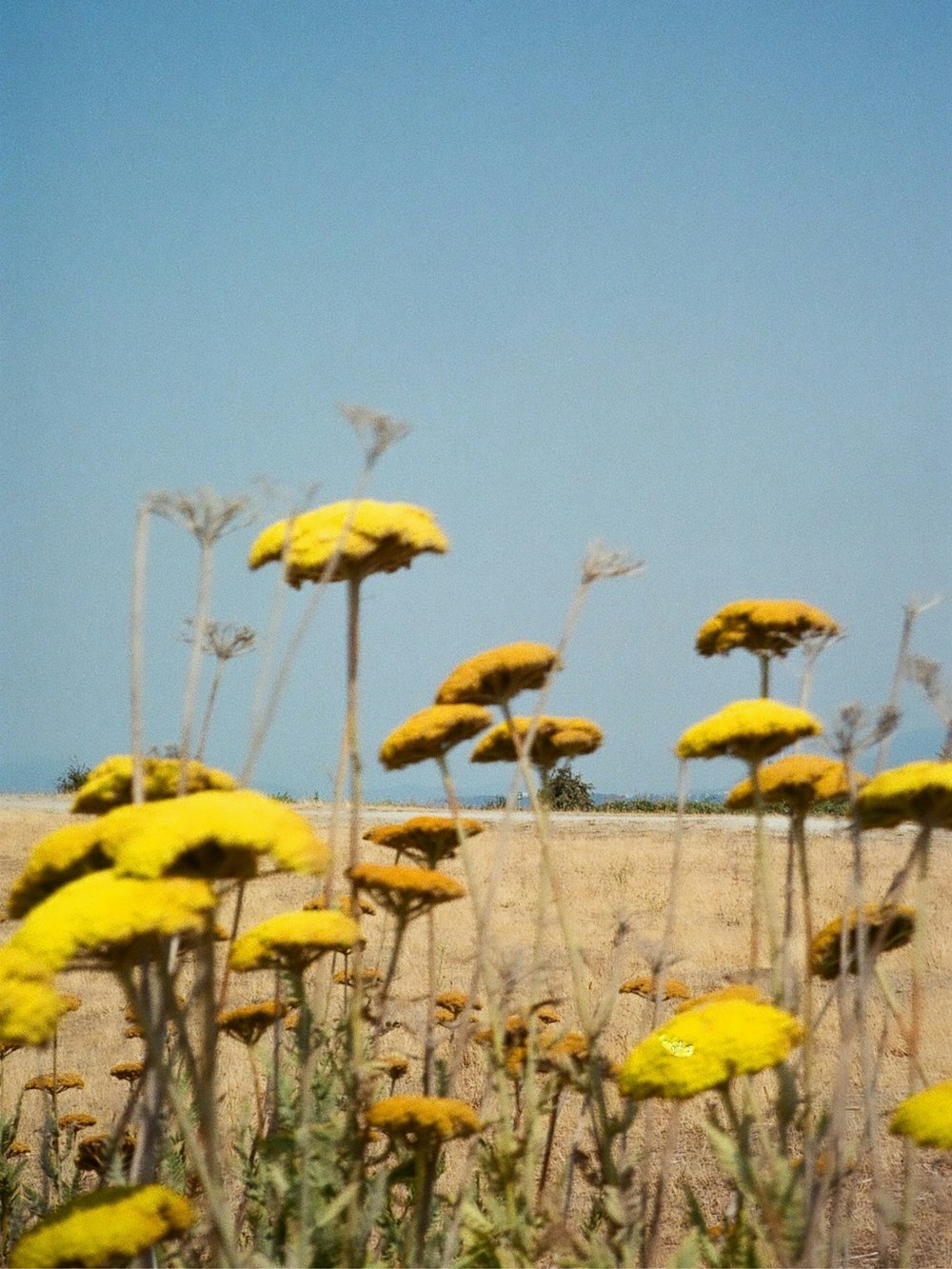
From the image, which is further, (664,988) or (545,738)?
(664,988)

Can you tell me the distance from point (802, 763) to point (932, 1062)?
6.48 m

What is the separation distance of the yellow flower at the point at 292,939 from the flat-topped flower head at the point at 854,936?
1287 millimetres

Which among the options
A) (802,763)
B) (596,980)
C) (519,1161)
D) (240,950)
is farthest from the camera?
(596,980)

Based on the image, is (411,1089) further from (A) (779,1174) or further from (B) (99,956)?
(B) (99,956)

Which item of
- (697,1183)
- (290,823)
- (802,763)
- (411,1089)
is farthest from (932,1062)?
(290,823)

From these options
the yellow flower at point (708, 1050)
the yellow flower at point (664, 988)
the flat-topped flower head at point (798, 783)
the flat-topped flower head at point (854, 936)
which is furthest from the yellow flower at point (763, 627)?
the yellow flower at point (664, 988)

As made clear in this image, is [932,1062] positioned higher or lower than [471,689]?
lower

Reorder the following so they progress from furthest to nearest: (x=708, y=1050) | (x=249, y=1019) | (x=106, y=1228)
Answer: (x=249, y=1019), (x=708, y=1050), (x=106, y=1228)

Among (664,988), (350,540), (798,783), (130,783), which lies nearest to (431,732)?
(350,540)

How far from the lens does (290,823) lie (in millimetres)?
1948

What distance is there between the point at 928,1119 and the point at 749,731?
865 millimetres

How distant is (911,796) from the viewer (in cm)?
267

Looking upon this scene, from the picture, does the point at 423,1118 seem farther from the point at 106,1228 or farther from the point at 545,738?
the point at 545,738

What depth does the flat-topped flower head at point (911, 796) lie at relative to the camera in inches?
101
